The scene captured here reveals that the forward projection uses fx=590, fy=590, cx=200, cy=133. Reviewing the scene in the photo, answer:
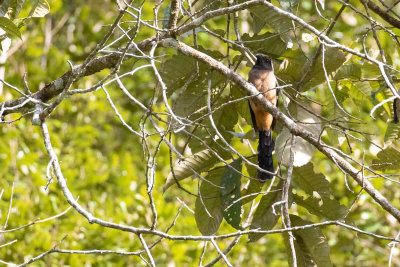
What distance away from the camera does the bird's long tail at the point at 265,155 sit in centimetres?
275

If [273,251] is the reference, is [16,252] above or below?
below

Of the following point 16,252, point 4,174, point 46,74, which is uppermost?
point 46,74

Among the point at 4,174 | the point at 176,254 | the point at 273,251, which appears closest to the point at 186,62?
the point at 176,254

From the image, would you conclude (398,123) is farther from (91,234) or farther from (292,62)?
(91,234)

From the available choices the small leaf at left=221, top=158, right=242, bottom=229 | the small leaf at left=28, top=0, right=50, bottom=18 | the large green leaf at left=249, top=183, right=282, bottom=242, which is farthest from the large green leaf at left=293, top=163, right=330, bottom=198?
the small leaf at left=28, top=0, right=50, bottom=18

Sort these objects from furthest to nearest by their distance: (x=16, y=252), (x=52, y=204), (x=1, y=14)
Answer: (x=52, y=204), (x=16, y=252), (x=1, y=14)

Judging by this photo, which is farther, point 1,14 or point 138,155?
point 138,155

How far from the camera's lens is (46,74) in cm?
632

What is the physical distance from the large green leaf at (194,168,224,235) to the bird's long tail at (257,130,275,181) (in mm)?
209

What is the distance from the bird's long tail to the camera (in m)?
2.75

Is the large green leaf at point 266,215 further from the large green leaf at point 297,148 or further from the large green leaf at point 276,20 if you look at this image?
the large green leaf at point 276,20

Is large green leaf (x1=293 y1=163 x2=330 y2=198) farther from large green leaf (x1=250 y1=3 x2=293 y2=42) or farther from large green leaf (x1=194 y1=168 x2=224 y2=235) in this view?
large green leaf (x1=250 y1=3 x2=293 y2=42)

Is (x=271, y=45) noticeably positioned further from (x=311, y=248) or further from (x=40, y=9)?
(x=40, y=9)

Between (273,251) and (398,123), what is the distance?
10.8 feet
